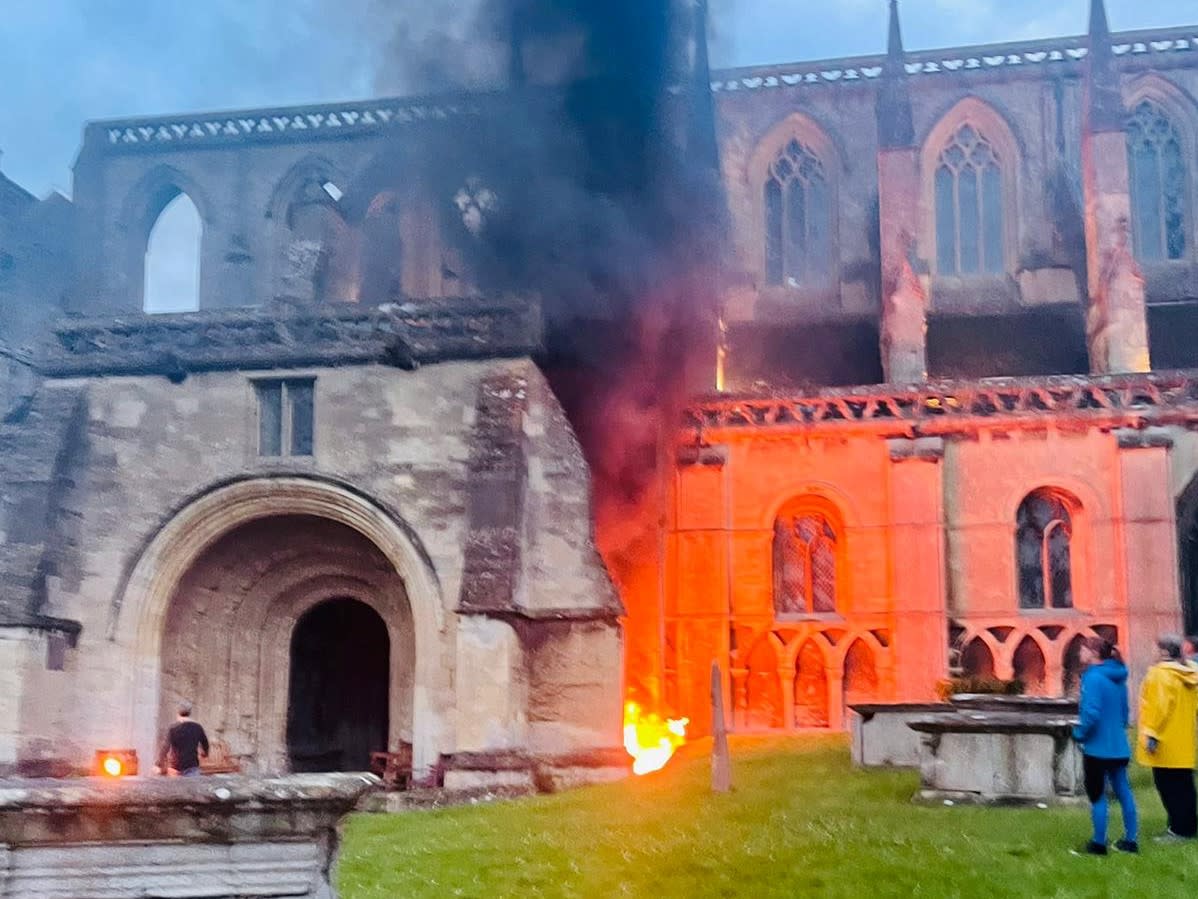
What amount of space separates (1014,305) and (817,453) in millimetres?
8305

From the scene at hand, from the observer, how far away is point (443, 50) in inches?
997

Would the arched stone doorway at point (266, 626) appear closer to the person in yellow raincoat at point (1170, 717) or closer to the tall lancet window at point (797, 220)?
the person in yellow raincoat at point (1170, 717)

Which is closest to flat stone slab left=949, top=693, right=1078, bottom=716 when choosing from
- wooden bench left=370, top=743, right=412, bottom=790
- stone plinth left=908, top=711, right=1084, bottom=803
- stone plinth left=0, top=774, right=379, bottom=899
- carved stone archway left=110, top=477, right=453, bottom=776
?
stone plinth left=908, top=711, right=1084, bottom=803

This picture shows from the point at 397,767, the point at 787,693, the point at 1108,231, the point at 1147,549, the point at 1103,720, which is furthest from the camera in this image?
the point at 1108,231

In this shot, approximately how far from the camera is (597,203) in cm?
2339

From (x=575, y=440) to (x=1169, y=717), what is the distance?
10.5 meters

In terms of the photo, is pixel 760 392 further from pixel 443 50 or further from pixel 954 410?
pixel 443 50

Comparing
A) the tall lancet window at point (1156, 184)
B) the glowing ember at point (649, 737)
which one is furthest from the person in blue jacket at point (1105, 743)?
the tall lancet window at point (1156, 184)

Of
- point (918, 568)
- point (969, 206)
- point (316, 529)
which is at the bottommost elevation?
point (918, 568)

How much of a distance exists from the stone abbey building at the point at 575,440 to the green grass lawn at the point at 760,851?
4.19 metres

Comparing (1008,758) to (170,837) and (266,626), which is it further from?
(266,626)

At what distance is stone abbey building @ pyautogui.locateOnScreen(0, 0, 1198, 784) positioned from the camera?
18.9m

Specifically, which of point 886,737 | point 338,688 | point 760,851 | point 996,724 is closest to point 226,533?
point 338,688

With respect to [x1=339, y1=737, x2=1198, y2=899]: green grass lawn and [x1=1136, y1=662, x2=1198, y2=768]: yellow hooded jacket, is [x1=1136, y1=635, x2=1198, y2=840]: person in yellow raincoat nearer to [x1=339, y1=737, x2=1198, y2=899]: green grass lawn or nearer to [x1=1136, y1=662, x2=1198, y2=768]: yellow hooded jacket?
[x1=1136, y1=662, x2=1198, y2=768]: yellow hooded jacket
